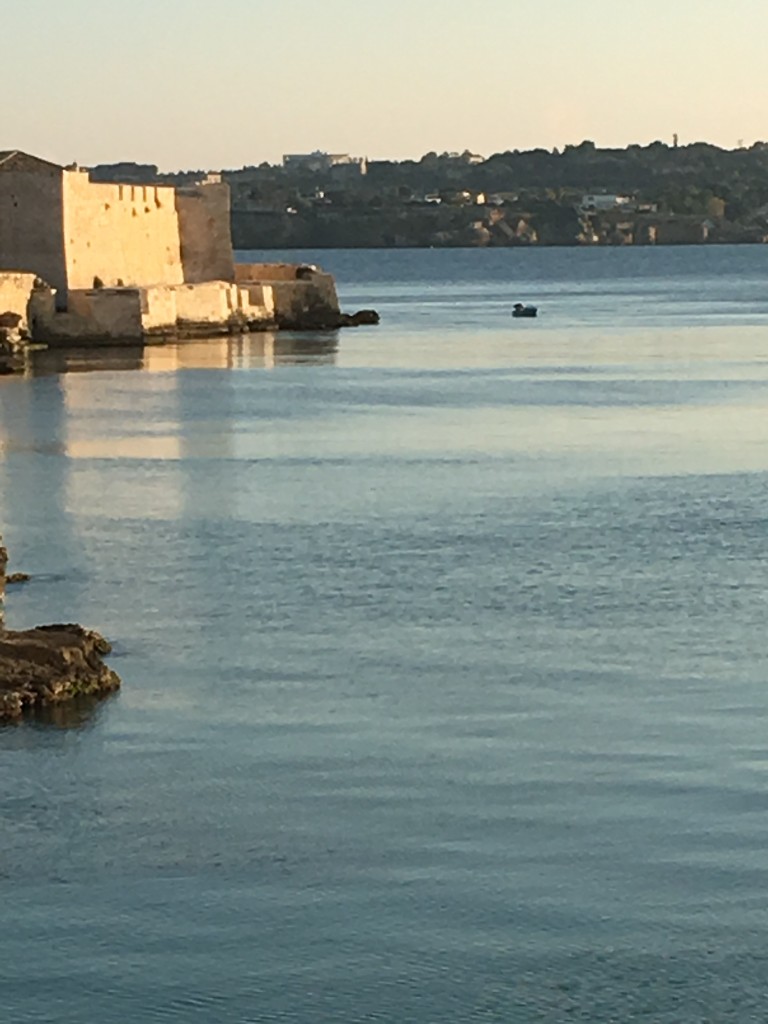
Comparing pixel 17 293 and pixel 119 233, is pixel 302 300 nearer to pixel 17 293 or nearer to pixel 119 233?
pixel 119 233

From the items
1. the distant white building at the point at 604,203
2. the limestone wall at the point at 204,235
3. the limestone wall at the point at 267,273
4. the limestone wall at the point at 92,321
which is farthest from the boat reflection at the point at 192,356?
the distant white building at the point at 604,203

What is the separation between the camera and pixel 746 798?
8.02 meters

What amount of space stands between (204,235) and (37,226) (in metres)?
7.05

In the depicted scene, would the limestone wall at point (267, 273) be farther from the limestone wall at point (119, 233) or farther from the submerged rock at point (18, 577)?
the submerged rock at point (18, 577)

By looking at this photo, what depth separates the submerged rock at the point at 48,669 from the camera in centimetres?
922

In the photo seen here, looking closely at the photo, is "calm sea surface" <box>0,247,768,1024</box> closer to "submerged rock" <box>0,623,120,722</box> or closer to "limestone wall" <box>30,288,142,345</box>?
"submerged rock" <box>0,623,120,722</box>

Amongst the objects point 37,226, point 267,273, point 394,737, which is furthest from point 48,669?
point 267,273

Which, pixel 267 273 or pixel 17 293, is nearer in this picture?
pixel 17 293

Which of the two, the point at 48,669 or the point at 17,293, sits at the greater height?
the point at 17,293

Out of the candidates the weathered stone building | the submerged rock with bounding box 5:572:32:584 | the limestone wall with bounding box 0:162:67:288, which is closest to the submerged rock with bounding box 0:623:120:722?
the submerged rock with bounding box 5:572:32:584

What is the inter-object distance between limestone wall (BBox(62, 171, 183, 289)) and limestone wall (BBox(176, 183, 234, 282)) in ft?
1.28

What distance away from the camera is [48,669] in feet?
30.9

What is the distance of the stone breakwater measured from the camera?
9.22 metres

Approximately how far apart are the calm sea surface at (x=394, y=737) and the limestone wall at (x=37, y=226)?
1481 cm
